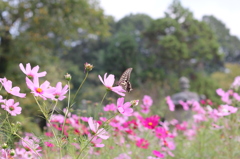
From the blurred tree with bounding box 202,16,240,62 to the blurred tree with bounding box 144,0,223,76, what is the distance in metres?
4.41

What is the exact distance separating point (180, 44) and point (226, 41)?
7419 millimetres

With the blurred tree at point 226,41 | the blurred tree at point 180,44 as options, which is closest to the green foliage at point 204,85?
the blurred tree at point 180,44

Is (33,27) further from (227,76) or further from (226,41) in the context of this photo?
→ (226,41)

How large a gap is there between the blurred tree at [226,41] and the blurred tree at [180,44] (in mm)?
4407

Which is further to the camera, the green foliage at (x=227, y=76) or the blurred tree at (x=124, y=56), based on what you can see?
the blurred tree at (x=124, y=56)

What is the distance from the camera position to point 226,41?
20.2m

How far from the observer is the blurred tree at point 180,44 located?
1425 cm

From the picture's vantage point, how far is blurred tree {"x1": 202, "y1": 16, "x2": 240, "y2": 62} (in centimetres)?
1959

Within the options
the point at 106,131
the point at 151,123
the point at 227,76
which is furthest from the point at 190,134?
the point at 227,76

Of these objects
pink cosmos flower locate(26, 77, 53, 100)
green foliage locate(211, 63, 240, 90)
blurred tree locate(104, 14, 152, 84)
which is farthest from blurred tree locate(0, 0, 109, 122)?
green foliage locate(211, 63, 240, 90)

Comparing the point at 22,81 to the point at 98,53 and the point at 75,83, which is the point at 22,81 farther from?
the point at 98,53

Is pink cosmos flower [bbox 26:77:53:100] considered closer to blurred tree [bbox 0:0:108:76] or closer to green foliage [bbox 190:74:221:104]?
blurred tree [bbox 0:0:108:76]

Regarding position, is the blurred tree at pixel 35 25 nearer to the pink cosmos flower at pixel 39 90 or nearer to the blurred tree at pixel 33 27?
the blurred tree at pixel 33 27

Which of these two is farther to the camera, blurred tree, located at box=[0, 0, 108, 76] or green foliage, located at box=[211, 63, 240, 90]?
green foliage, located at box=[211, 63, 240, 90]
